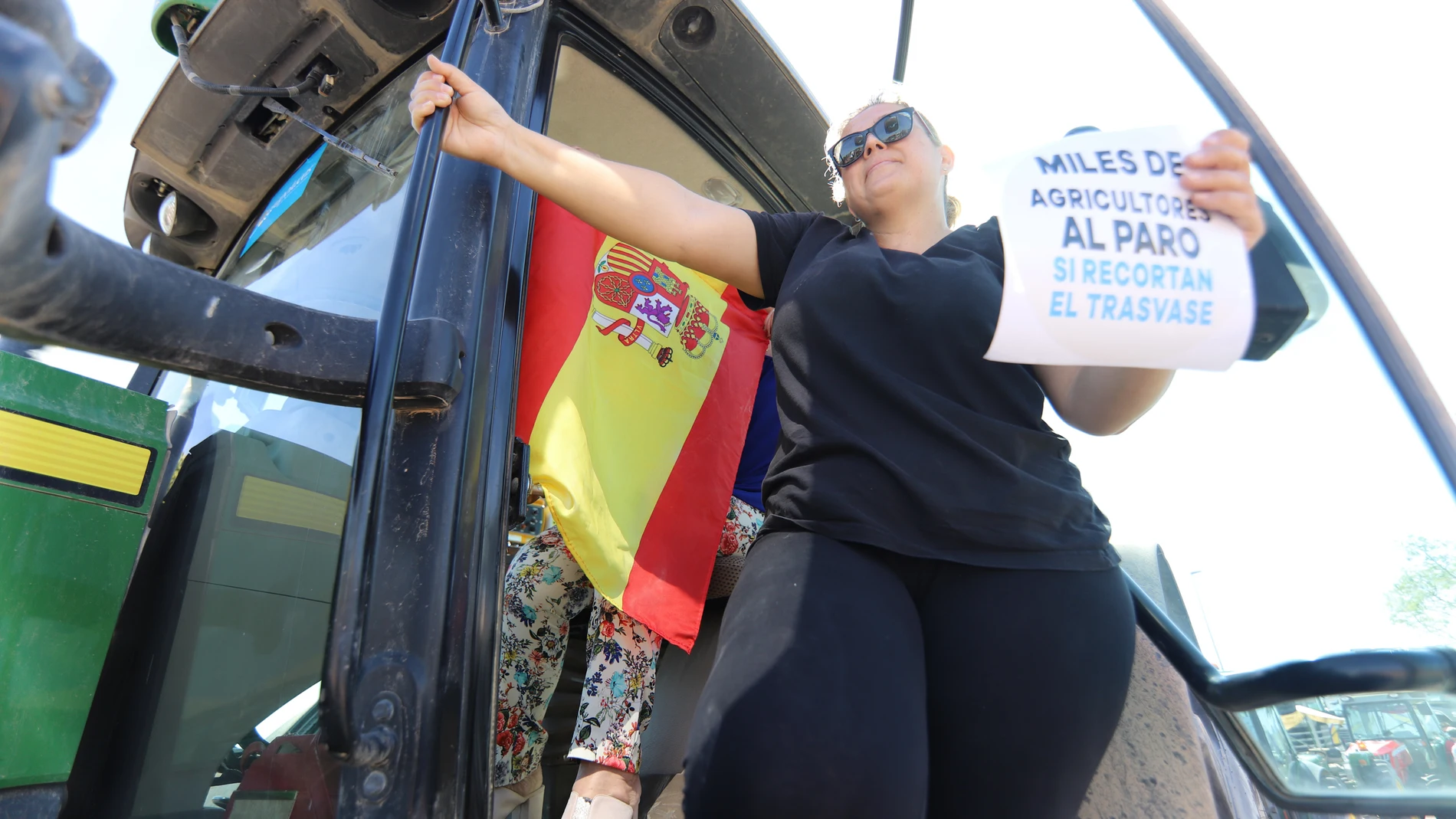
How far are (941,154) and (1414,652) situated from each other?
3.46 ft

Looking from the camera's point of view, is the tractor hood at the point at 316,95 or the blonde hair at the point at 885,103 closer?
the blonde hair at the point at 885,103

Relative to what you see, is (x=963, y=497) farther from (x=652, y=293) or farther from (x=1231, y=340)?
(x=652, y=293)

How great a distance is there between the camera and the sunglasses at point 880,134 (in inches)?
57.1

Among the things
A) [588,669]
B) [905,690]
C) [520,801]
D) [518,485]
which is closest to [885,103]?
[518,485]

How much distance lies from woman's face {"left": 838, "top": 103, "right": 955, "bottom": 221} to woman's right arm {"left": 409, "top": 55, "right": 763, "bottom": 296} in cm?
23

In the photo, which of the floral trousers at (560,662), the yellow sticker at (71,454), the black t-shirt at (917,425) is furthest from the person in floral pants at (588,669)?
the yellow sticker at (71,454)

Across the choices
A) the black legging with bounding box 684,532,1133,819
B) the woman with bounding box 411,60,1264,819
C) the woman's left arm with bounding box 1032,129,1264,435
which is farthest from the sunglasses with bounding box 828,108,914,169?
the black legging with bounding box 684,532,1133,819

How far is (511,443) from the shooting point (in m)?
1.15

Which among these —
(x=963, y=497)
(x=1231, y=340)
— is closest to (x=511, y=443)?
(x=963, y=497)

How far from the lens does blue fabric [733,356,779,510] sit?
6.09 ft

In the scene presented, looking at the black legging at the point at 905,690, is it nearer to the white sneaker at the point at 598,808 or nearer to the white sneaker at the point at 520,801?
the white sneaker at the point at 598,808

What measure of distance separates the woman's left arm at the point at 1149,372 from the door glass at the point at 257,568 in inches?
42.0

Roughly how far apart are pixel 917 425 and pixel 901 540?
16 cm

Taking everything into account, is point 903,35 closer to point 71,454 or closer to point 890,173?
point 890,173
